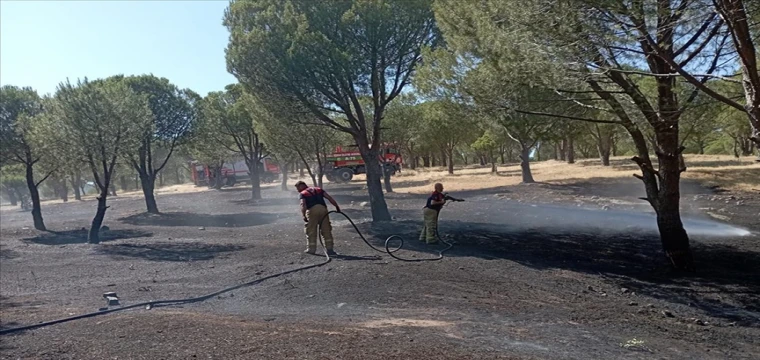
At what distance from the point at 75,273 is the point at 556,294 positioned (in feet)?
31.7

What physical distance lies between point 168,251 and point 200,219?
1135cm

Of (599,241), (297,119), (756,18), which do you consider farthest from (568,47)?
(297,119)

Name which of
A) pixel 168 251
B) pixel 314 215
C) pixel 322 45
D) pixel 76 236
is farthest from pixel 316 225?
pixel 76 236

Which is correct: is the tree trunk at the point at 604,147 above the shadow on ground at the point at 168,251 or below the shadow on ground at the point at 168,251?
→ above

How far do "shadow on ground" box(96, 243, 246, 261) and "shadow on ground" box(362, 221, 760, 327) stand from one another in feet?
13.1

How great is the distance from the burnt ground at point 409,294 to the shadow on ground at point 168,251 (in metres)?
0.08

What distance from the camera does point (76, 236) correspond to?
21.2 meters

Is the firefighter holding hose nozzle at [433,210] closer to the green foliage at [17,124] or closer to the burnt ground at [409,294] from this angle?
the burnt ground at [409,294]

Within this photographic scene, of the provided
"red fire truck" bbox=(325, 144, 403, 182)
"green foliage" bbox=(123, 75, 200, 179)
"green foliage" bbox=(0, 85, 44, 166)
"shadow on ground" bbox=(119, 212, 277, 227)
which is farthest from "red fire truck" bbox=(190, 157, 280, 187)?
"green foliage" bbox=(0, 85, 44, 166)

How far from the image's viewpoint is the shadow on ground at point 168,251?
14.2m

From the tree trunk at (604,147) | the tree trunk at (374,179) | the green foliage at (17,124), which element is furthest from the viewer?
the tree trunk at (604,147)

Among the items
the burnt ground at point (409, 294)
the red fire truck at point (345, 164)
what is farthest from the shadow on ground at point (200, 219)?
the red fire truck at point (345, 164)

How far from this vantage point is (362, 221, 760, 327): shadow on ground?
361 inches

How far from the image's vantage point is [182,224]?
24297 mm
